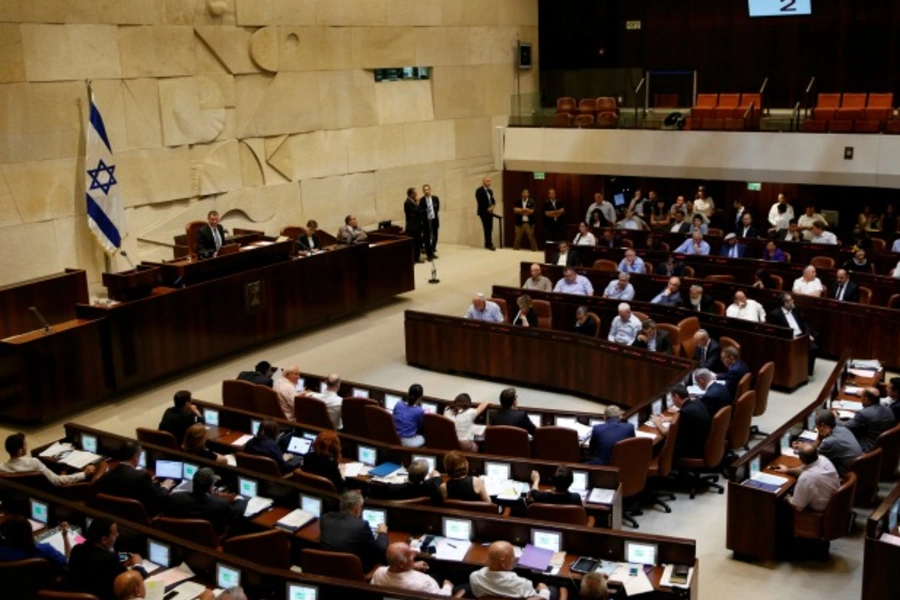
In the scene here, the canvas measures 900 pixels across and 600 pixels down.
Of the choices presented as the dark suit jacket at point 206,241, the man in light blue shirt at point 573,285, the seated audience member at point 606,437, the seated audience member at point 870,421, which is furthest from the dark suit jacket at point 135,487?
the man in light blue shirt at point 573,285

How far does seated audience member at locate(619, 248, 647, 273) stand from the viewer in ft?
47.3

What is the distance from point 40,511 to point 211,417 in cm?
225

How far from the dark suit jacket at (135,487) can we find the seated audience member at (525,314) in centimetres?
586

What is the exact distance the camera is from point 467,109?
20922 mm

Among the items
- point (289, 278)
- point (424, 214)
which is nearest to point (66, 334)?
point (289, 278)

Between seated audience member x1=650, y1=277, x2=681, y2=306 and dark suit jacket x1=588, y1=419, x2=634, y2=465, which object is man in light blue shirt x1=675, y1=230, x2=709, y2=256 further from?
dark suit jacket x1=588, y1=419, x2=634, y2=465

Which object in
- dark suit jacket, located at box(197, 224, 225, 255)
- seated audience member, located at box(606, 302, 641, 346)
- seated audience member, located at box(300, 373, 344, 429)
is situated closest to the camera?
seated audience member, located at box(300, 373, 344, 429)

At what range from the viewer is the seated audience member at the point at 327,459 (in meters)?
7.91

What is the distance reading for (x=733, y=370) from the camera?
9930mm

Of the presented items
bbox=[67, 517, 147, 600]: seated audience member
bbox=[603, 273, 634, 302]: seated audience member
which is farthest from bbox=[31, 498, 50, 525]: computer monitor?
bbox=[603, 273, 634, 302]: seated audience member

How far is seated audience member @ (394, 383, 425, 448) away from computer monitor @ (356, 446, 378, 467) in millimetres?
715

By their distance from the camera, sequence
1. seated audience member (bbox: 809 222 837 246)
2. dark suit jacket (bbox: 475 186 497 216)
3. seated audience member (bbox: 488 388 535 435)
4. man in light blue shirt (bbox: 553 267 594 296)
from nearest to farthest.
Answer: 1. seated audience member (bbox: 488 388 535 435)
2. man in light blue shirt (bbox: 553 267 594 296)
3. seated audience member (bbox: 809 222 837 246)
4. dark suit jacket (bbox: 475 186 497 216)

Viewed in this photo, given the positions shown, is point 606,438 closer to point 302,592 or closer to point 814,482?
point 814,482

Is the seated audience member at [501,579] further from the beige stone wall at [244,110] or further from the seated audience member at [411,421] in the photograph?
the beige stone wall at [244,110]
